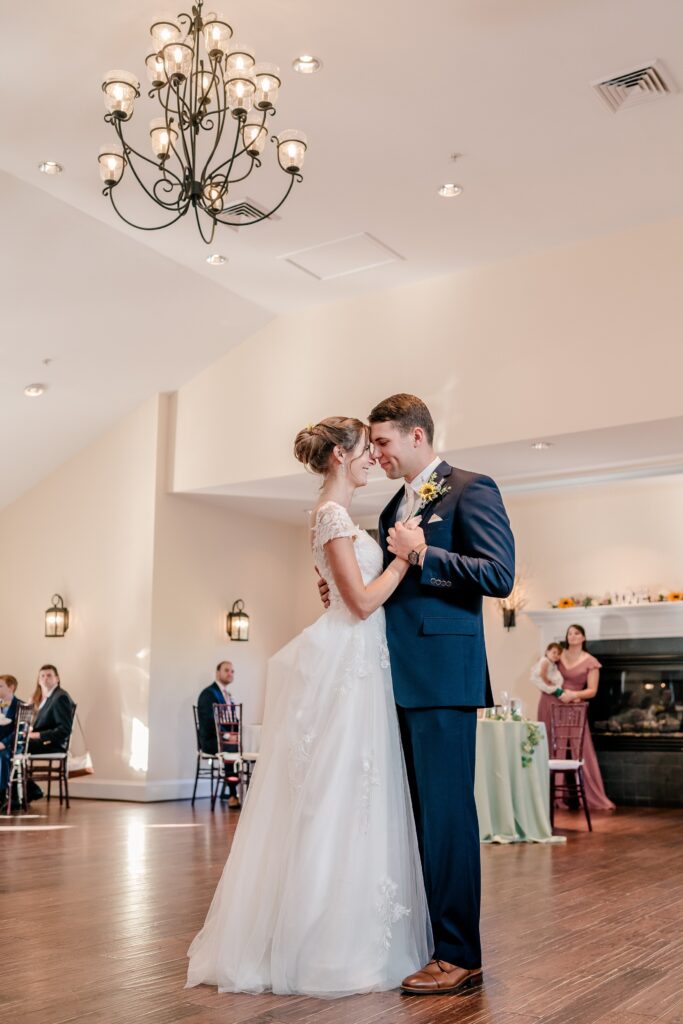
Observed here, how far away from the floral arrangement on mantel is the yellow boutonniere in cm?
760

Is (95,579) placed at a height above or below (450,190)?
below

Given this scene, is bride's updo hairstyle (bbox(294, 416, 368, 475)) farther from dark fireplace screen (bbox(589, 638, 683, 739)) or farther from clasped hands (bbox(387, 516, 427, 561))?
dark fireplace screen (bbox(589, 638, 683, 739))

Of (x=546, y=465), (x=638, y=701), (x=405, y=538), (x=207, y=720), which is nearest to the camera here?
(x=405, y=538)

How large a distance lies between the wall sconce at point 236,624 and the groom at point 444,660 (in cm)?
821


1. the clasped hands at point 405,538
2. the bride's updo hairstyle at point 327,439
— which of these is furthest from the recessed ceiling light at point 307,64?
the clasped hands at point 405,538

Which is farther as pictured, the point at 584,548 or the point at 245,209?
the point at 584,548

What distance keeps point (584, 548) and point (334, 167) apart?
5.70 meters

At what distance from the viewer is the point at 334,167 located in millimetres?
6723

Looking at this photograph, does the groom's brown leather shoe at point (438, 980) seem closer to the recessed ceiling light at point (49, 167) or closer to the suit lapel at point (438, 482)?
the suit lapel at point (438, 482)

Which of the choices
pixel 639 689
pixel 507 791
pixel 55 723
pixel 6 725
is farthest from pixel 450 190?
pixel 55 723

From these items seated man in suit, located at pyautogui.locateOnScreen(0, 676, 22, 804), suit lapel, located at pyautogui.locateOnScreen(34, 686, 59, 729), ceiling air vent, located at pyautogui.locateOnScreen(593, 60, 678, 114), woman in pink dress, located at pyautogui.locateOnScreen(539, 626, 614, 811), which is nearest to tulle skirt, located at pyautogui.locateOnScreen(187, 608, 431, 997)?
ceiling air vent, located at pyautogui.locateOnScreen(593, 60, 678, 114)

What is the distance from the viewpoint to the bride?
2.85m

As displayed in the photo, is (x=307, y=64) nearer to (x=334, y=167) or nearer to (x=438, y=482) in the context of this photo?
(x=334, y=167)

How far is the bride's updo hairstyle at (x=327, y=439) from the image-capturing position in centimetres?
326
